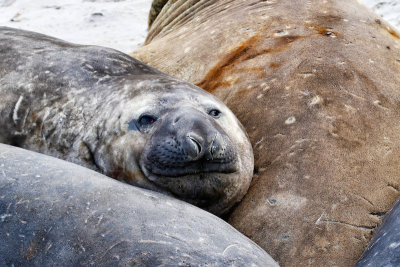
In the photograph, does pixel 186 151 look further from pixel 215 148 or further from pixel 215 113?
pixel 215 113

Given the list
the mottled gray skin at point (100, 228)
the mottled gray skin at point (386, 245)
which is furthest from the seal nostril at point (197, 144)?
the mottled gray skin at point (386, 245)

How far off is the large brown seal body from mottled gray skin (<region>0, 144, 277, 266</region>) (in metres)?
0.45

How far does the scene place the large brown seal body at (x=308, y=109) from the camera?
2.46 m

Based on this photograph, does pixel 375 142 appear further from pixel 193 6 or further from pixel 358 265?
pixel 193 6

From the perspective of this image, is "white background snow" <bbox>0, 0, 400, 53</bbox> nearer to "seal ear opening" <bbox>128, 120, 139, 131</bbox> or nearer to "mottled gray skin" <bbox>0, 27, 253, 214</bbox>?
"mottled gray skin" <bbox>0, 27, 253, 214</bbox>

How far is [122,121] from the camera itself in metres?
2.76

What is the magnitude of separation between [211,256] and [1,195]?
74 cm

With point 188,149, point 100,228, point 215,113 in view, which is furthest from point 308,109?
point 100,228

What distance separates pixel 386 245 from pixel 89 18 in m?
5.56

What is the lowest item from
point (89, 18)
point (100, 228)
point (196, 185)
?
point (89, 18)

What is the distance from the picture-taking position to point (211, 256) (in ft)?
6.09

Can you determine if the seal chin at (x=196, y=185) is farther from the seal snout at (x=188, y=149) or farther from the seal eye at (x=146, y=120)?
the seal eye at (x=146, y=120)

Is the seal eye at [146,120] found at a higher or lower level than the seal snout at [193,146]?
lower

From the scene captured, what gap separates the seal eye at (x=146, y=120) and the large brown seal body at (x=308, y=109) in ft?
1.65
